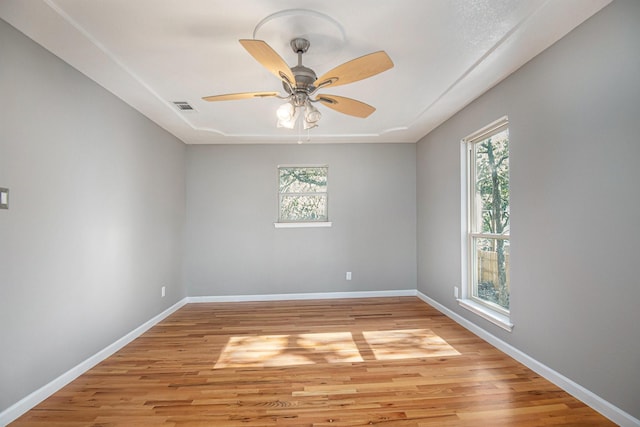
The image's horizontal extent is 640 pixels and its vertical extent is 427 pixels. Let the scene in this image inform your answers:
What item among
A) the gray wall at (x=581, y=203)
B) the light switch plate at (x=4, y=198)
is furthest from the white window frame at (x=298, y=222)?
the light switch plate at (x=4, y=198)

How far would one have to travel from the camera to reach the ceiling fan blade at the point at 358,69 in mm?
1810

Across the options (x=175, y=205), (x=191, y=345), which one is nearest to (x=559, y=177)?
(x=191, y=345)

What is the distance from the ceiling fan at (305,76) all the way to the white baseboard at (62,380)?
224cm

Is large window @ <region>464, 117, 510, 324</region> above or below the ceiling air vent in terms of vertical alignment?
below

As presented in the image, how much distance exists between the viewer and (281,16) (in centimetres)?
198

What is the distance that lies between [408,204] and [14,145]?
450 centimetres

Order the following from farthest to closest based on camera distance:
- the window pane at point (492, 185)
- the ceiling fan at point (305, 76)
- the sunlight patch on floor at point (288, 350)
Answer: the window pane at point (492, 185)
the sunlight patch on floor at point (288, 350)
the ceiling fan at point (305, 76)

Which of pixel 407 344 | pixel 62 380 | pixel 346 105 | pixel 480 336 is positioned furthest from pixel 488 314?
pixel 62 380

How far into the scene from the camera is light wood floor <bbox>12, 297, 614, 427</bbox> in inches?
79.0

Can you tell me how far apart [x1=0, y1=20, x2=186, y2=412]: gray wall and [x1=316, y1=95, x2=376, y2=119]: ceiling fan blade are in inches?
75.5

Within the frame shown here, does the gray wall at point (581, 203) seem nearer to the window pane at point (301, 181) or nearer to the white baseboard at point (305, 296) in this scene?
the white baseboard at point (305, 296)

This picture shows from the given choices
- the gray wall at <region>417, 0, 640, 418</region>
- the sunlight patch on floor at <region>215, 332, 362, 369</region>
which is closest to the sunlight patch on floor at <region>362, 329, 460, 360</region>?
the sunlight patch on floor at <region>215, 332, 362, 369</region>

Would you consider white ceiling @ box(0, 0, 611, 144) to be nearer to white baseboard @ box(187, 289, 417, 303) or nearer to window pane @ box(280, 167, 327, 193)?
window pane @ box(280, 167, 327, 193)

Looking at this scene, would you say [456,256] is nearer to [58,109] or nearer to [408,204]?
[408,204]
